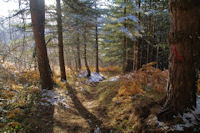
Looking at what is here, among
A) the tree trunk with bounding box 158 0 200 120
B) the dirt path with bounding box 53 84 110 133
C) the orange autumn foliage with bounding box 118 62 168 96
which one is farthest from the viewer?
the orange autumn foliage with bounding box 118 62 168 96

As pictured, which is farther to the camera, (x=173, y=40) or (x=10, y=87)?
(x=10, y=87)

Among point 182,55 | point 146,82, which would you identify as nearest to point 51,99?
point 146,82

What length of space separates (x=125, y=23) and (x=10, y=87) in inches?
421

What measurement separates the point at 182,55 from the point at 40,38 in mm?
6214

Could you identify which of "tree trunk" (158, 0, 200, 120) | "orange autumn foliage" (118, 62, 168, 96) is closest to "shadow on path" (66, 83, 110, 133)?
"orange autumn foliage" (118, 62, 168, 96)

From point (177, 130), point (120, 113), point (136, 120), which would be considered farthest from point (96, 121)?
point (177, 130)

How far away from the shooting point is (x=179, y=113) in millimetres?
2852

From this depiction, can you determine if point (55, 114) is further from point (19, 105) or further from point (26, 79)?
point (26, 79)

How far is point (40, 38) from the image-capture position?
6.33 m

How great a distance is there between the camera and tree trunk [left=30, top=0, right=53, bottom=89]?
6.07 metres

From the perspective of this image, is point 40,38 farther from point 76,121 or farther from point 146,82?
point 146,82

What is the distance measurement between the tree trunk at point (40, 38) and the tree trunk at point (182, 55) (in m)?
5.78

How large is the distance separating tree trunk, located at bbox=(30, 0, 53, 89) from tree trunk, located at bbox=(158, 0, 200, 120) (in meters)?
5.78

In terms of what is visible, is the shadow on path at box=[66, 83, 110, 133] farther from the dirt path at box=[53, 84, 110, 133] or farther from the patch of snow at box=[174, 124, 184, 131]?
the patch of snow at box=[174, 124, 184, 131]
